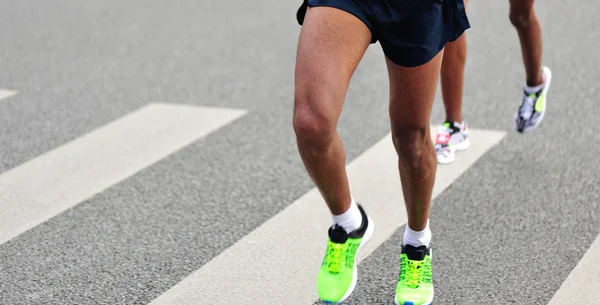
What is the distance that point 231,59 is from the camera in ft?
23.2

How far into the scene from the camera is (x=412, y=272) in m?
3.56

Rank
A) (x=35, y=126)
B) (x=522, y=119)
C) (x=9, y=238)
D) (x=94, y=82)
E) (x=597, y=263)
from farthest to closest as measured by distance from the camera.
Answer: (x=94, y=82), (x=35, y=126), (x=522, y=119), (x=9, y=238), (x=597, y=263)

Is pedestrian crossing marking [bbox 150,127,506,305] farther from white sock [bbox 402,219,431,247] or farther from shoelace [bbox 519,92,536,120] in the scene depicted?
white sock [bbox 402,219,431,247]

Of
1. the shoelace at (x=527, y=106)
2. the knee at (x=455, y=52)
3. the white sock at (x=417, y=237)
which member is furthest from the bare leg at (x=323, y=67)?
the shoelace at (x=527, y=106)

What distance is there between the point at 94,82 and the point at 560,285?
3.92 metres

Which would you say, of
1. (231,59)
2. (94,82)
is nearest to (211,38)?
(231,59)

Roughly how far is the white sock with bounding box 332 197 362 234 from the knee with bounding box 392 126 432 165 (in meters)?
0.26

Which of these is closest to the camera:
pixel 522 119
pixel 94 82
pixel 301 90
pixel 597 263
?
pixel 301 90

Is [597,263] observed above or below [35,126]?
above

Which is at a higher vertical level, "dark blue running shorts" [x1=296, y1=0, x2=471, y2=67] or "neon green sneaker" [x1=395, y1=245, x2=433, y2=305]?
"dark blue running shorts" [x1=296, y1=0, x2=471, y2=67]

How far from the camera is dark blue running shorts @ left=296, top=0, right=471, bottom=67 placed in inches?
123

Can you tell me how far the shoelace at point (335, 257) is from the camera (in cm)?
346

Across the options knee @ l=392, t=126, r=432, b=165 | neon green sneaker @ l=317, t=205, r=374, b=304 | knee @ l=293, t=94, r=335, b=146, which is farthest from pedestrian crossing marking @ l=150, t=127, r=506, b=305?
knee @ l=293, t=94, r=335, b=146

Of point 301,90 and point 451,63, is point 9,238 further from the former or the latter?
point 451,63
